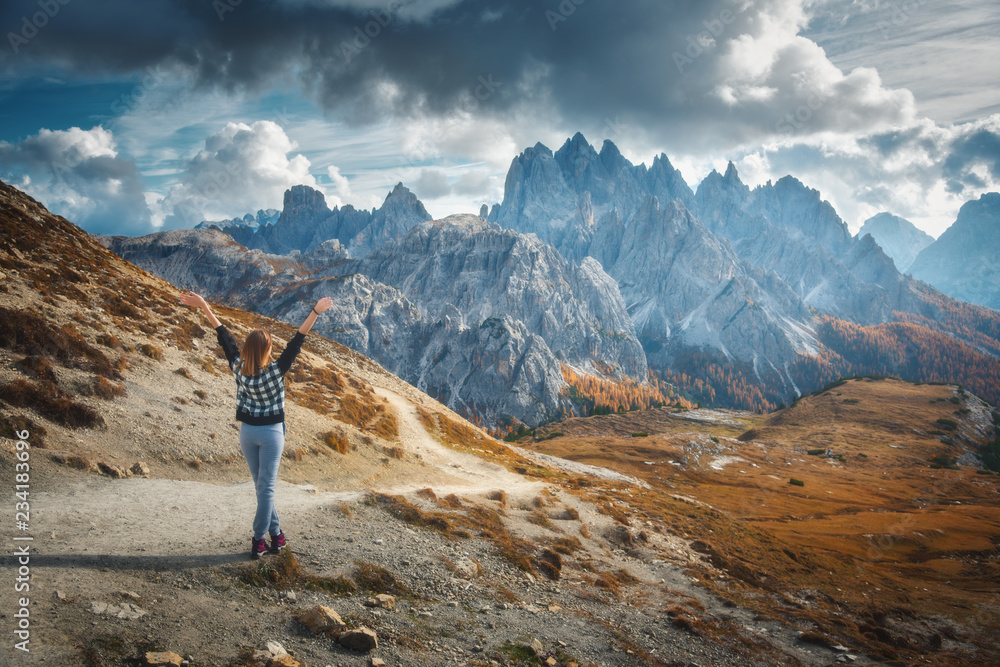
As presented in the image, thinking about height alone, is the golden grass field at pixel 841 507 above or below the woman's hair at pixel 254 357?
below

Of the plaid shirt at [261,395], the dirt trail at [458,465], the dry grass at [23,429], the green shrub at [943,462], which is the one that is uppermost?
the plaid shirt at [261,395]

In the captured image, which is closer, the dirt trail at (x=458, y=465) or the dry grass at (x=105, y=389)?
the dry grass at (x=105, y=389)

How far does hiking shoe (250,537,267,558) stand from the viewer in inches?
429

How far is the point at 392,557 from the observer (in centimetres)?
1459

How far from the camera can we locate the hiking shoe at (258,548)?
35.7 ft

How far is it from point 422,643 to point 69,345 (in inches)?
1002

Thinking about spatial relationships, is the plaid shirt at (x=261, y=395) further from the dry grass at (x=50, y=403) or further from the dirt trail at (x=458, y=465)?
the dirt trail at (x=458, y=465)

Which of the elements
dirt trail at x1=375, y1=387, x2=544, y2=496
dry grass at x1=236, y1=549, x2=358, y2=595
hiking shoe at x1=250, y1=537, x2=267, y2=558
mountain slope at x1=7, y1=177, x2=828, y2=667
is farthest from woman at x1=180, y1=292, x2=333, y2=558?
dirt trail at x1=375, y1=387, x2=544, y2=496

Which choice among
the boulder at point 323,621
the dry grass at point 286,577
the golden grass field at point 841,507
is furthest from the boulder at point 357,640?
the golden grass field at point 841,507

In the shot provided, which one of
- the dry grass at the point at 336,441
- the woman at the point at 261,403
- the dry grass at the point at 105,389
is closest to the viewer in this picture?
the woman at the point at 261,403

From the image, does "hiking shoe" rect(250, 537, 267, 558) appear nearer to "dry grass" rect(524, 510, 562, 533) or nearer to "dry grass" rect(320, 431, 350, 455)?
"dry grass" rect(524, 510, 562, 533)

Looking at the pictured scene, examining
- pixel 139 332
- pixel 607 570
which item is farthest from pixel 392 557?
pixel 139 332

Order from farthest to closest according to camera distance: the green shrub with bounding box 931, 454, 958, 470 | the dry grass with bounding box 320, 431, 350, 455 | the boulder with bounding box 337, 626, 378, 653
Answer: the green shrub with bounding box 931, 454, 958, 470 < the dry grass with bounding box 320, 431, 350, 455 < the boulder with bounding box 337, 626, 378, 653

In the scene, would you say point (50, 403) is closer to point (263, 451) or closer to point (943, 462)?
point (263, 451)
